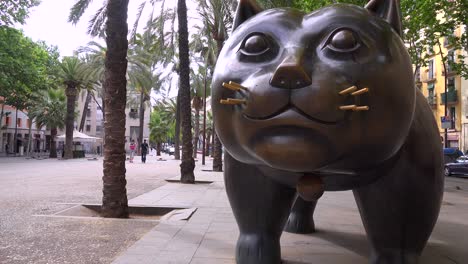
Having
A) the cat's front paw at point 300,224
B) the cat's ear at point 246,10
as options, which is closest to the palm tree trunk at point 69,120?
the cat's front paw at point 300,224

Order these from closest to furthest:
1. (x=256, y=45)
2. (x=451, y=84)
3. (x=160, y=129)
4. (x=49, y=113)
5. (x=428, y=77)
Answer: (x=256, y=45), (x=451, y=84), (x=428, y=77), (x=49, y=113), (x=160, y=129)

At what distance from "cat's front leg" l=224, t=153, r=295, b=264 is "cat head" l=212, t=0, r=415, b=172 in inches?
29.4

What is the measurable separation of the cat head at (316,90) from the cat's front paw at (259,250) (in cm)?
103

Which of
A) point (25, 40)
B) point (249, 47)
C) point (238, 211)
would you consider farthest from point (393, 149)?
point (25, 40)

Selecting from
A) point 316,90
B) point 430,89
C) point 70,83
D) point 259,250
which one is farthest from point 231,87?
point 430,89

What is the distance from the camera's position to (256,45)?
2.15 metres

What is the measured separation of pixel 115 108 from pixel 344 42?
217 inches

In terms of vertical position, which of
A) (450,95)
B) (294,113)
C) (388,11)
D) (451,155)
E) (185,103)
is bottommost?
(451,155)

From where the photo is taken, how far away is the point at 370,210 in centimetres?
287

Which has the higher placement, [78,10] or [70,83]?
[70,83]

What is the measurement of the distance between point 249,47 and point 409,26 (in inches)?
635

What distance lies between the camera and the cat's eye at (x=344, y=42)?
2039 mm

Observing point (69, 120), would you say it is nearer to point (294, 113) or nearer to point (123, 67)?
point (123, 67)

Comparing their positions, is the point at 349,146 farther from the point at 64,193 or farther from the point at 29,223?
the point at 64,193
